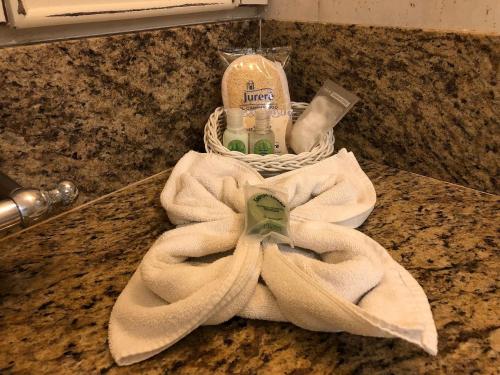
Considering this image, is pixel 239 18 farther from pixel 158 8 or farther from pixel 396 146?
pixel 396 146

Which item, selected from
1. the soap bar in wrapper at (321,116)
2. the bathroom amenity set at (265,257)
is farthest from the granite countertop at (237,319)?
the soap bar in wrapper at (321,116)

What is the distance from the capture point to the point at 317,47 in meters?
0.84

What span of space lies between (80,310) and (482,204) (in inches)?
23.1

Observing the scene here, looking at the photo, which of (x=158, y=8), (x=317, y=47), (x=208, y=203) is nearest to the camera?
(x=208, y=203)

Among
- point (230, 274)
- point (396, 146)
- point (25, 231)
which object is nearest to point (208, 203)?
point (230, 274)

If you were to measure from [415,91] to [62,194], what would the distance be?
0.57m

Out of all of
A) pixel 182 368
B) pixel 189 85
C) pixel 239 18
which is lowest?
pixel 182 368

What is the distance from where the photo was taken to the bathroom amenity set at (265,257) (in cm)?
41

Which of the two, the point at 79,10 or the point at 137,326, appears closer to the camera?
the point at 137,326

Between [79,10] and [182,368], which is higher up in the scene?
[79,10]

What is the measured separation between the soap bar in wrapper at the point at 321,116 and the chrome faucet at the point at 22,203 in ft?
1.32

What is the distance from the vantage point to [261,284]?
0.47 meters

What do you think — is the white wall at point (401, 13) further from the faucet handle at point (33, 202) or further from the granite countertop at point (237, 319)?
the faucet handle at point (33, 202)

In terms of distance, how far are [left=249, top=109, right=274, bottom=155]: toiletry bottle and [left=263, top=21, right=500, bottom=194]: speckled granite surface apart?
7.7 inches
